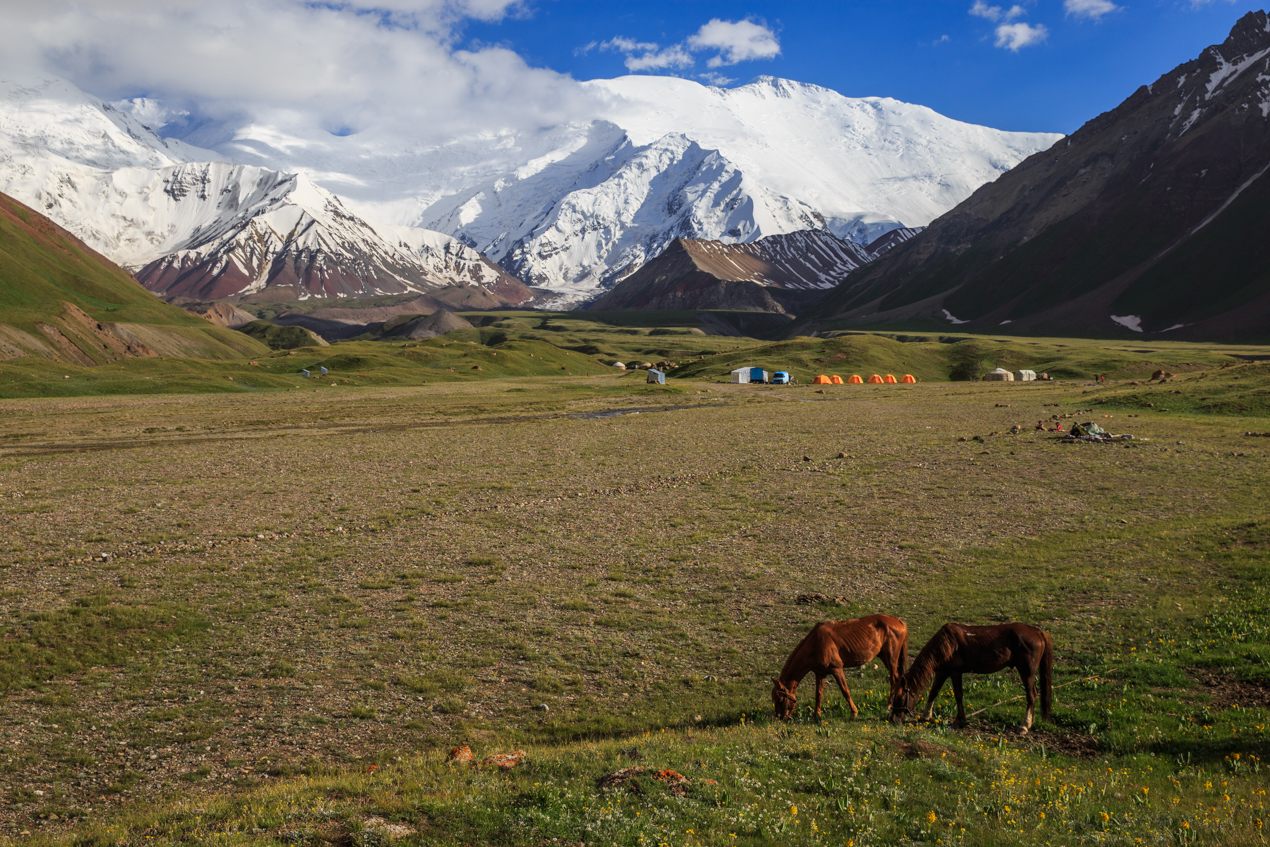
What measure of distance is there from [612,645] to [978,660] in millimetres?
9577

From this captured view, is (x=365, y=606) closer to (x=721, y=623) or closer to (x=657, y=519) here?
(x=721, y=623)

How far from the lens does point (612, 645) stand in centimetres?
2062

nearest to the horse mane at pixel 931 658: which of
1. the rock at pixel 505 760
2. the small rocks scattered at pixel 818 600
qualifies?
the small rocks scattered at pixel 818 600

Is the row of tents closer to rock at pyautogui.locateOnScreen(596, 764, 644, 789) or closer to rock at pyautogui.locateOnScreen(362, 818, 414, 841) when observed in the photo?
rock at pyautogui.locateOnScreen(596, 764, 644, 789)

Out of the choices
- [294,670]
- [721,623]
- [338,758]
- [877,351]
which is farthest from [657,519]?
[877,351]

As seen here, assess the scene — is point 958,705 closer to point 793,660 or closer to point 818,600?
point 793,660

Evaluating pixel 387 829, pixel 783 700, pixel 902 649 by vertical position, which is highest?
pixel 902 649

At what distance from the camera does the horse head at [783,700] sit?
15.8 m

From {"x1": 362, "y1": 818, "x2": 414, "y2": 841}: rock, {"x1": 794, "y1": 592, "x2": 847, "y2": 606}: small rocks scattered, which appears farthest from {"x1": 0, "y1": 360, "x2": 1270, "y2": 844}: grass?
{"x1": 794, "y1": 592, "x2": 847, "y2": 606}: small rocks scattered

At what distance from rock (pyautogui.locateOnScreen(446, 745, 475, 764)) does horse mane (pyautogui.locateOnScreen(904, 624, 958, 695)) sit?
9055mm

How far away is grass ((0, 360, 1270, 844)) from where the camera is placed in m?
11.7

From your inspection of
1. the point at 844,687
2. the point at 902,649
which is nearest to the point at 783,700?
the point at 844,687

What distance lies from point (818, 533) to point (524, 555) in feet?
41.1

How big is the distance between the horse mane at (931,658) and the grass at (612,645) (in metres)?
0.90
